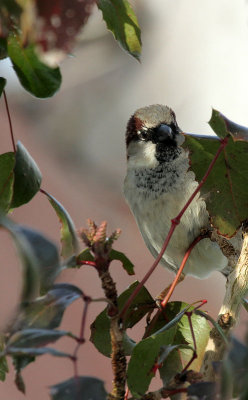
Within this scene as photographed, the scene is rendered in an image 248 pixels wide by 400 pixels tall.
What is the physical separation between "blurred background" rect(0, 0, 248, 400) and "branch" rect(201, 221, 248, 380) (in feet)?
7.09

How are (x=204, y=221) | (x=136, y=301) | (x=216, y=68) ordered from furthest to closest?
1. (x=216, y=68)
2. (x=204, y=221)
3. (x=136, y=301)

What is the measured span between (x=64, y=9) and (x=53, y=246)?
171 millimetres

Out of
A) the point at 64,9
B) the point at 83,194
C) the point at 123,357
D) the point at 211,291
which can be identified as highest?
the point at 64,9

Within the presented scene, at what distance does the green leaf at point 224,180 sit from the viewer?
0.65 metres

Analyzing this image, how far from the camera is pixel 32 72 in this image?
614 millimetres

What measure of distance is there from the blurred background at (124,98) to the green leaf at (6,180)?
2.15 m

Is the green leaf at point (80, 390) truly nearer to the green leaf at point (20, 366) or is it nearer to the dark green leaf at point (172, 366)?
the green leaf at point (20, 366)

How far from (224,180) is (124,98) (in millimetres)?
3257

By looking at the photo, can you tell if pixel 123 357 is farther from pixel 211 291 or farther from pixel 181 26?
pixel 181 26

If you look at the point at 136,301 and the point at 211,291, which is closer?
the point at 136,301

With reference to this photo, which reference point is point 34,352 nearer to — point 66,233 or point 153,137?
point 66,233

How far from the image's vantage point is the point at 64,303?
542 millimetres

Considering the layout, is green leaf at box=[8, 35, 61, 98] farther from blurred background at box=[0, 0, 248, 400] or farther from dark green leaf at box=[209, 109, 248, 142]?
blurred background at box=[0, 0, 248, 400]

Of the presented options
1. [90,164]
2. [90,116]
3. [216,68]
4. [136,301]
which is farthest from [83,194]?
[136,301]
